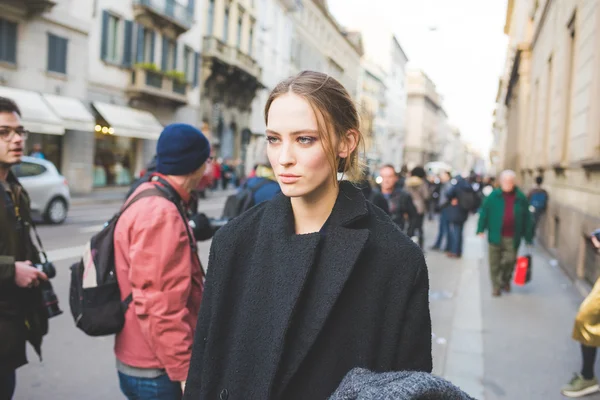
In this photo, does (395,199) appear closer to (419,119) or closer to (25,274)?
(25,274)

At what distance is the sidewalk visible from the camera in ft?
15.0

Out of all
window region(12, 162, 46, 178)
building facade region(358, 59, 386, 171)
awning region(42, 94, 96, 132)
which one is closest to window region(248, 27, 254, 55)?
awning region(42, 94, 96, 132)

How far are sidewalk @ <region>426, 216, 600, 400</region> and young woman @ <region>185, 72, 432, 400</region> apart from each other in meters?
3.26

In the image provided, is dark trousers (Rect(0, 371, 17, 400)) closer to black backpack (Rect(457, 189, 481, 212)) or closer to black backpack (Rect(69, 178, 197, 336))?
black backpack (Rect(69, 178, 197, 336))

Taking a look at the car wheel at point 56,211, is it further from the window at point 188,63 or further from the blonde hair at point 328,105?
the window at point 188,63

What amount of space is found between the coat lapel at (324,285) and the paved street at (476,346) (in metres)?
3.18

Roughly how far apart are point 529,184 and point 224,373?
19325 mm

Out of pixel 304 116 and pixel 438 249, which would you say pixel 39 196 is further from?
pixel 304 116

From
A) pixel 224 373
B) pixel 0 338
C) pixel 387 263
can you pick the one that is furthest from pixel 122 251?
pixel 387 263

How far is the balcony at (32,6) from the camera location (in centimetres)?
1759

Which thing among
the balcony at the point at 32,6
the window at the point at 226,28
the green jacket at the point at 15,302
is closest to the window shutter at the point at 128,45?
the balcony at the point at 32,6

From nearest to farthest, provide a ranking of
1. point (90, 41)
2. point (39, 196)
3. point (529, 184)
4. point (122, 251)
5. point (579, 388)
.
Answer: point (122, 251) < point (579, 388) < point (39, 196) < point (529, 184) < point (90, 41)

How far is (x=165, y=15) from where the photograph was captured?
82.0ft

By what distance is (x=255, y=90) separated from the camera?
3722 centimetres
